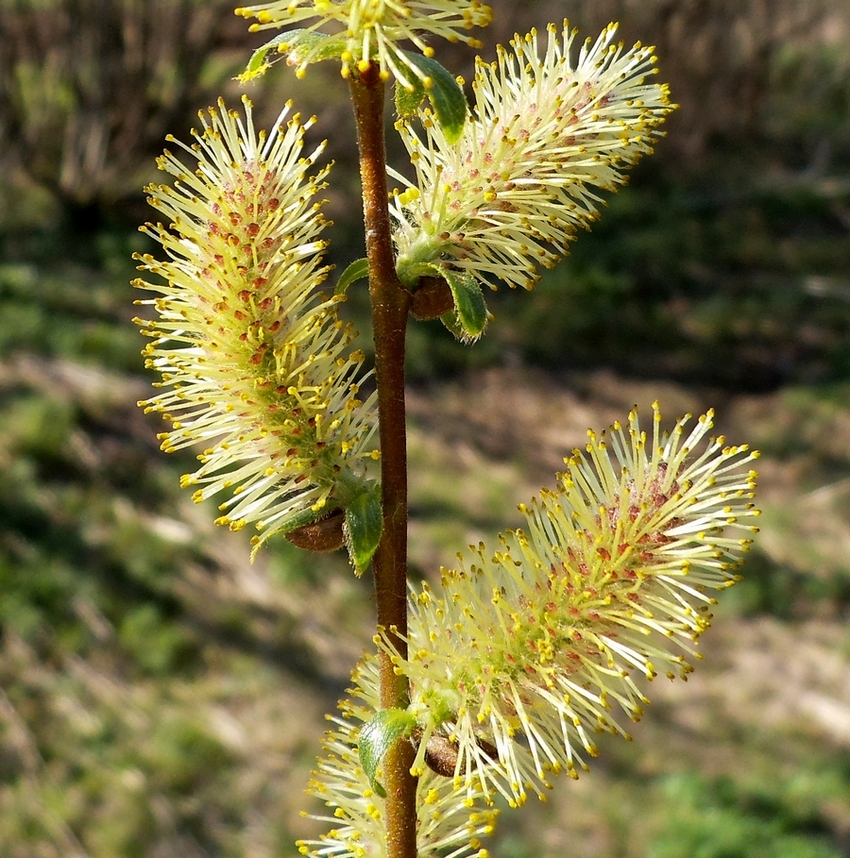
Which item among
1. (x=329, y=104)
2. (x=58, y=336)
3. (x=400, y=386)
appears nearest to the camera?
(x=400, y=386)

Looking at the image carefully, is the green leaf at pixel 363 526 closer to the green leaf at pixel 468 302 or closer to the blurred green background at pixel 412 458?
the green leaf at pixel 468 302

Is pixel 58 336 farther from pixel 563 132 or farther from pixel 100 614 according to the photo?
pixel 563 132

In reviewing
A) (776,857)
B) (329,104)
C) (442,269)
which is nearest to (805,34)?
(329,104)

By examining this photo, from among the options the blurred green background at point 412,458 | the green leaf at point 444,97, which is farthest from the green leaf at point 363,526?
the blurred green background at point 412,458

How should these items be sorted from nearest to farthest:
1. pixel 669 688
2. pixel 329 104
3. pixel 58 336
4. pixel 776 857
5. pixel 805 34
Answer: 1. pixel 776 857
2. pixel 669 688
3. pixel 58 336
4. pixel 329 104
5. pixel 805 34

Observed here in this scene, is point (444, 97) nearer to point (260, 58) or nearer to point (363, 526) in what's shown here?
point (260, 58)

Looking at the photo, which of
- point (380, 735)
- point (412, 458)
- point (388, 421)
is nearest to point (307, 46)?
point (388, 421)
